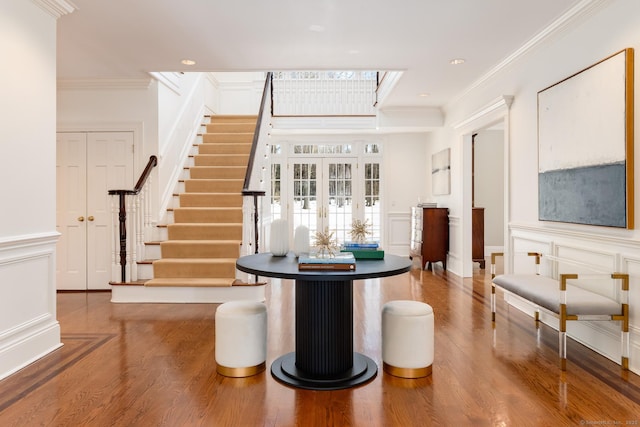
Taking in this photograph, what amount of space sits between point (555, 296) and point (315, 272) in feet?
5.98

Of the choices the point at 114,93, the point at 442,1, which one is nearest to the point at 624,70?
the point at 442,1

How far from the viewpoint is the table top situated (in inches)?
88.5

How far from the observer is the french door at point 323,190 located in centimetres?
900

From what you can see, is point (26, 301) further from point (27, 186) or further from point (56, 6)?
point (56, 6)

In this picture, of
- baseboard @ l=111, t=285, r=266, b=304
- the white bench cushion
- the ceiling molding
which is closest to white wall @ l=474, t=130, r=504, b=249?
the ceiling molding

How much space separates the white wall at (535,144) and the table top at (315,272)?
1598 millimetres

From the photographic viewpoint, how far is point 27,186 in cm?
300

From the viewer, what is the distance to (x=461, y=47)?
4250 mm

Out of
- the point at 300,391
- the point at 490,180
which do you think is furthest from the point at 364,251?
the point at 490,180

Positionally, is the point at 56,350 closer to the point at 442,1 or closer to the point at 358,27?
the point at 358,27

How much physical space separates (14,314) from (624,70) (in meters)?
4.40

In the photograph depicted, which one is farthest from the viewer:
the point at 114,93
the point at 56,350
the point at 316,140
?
the point at 316,140

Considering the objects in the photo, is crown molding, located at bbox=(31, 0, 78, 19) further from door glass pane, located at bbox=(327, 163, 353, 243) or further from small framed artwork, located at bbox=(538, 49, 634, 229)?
door glass pane, located at bbox=(327, 163, 353, 243)

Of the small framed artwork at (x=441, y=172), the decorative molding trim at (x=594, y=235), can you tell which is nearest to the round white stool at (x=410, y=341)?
the decorative molding trim at (x=594, y=235)
